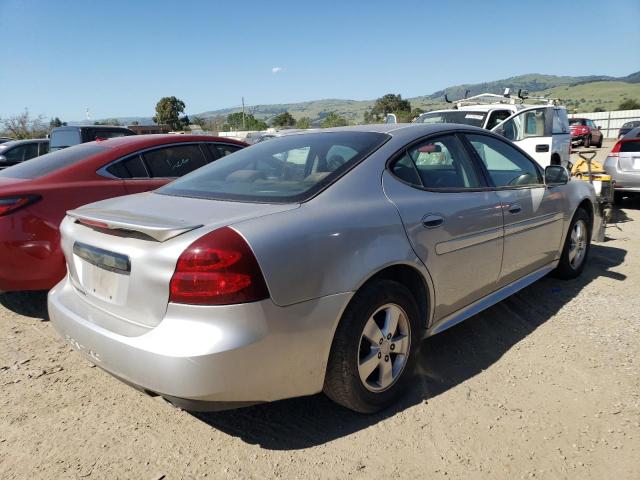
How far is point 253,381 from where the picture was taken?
2.04 m

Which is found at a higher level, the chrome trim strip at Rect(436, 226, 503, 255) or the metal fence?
the metal fence

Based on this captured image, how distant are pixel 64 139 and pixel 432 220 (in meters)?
9.41

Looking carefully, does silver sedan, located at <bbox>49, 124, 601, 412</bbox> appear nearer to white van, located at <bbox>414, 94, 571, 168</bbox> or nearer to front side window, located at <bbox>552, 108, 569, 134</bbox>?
white van, located at <bbox>414, 94, 571, 168</bbox>

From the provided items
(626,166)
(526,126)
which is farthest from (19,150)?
(626,166)

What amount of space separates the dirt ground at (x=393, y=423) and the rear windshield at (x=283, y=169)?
3.95ft

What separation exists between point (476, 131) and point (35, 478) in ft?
11.1

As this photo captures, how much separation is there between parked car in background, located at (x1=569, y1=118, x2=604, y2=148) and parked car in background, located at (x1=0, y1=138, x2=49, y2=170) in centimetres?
2335

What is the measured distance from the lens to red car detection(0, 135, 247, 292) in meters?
3.56

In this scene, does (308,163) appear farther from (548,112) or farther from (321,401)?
(548,112)

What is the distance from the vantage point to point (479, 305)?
3.23 meters

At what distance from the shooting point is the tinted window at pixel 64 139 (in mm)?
9648

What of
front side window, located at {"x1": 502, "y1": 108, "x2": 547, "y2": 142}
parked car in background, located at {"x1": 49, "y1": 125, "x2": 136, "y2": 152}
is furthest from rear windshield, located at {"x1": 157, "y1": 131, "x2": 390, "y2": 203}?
parked car in background, located at {"x1": 49, "y1": 125, "x2": 136, "y2": 152}

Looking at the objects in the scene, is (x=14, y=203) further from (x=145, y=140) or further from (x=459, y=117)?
(x=459, y=117)

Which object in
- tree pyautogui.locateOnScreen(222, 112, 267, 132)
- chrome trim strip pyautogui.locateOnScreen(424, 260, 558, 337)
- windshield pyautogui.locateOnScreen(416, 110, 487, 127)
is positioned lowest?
chrome trim strip pyautogui.locateOnScreen(424, 260, 558, 337)
